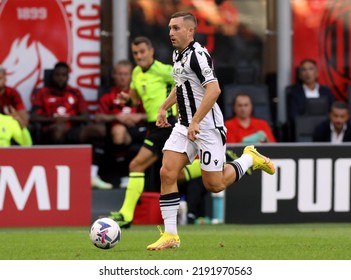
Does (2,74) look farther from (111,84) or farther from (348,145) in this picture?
(348,145)

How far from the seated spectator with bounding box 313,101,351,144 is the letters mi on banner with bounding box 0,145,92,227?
309cm

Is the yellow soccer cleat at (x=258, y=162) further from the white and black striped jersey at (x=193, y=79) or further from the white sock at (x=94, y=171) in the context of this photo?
the white sock at (x=94, y=171)

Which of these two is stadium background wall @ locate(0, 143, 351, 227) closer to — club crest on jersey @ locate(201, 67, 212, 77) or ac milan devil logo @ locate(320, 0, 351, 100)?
ac milan devil logo @ locate(320, 0, 351, 100)

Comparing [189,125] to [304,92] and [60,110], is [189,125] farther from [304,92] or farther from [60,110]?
[304,92]

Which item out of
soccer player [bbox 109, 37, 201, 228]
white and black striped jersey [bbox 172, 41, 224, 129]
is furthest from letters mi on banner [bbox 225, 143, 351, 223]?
white and black striped jersey [bbox 172, 41, 224, 129]

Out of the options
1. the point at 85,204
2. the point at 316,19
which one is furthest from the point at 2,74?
the point at 316,19

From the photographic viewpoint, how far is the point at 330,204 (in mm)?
15281

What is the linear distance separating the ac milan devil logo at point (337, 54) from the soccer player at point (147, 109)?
4.33 metres

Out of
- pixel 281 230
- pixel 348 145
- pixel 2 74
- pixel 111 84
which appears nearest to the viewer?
pixel 281 230

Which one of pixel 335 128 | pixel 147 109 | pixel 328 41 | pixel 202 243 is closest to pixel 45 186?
pixel 147 109

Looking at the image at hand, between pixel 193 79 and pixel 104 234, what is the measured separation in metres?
1.53

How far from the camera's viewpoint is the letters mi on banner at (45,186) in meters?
15.1

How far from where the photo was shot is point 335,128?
16.3 m

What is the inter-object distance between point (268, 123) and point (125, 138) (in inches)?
79.1
